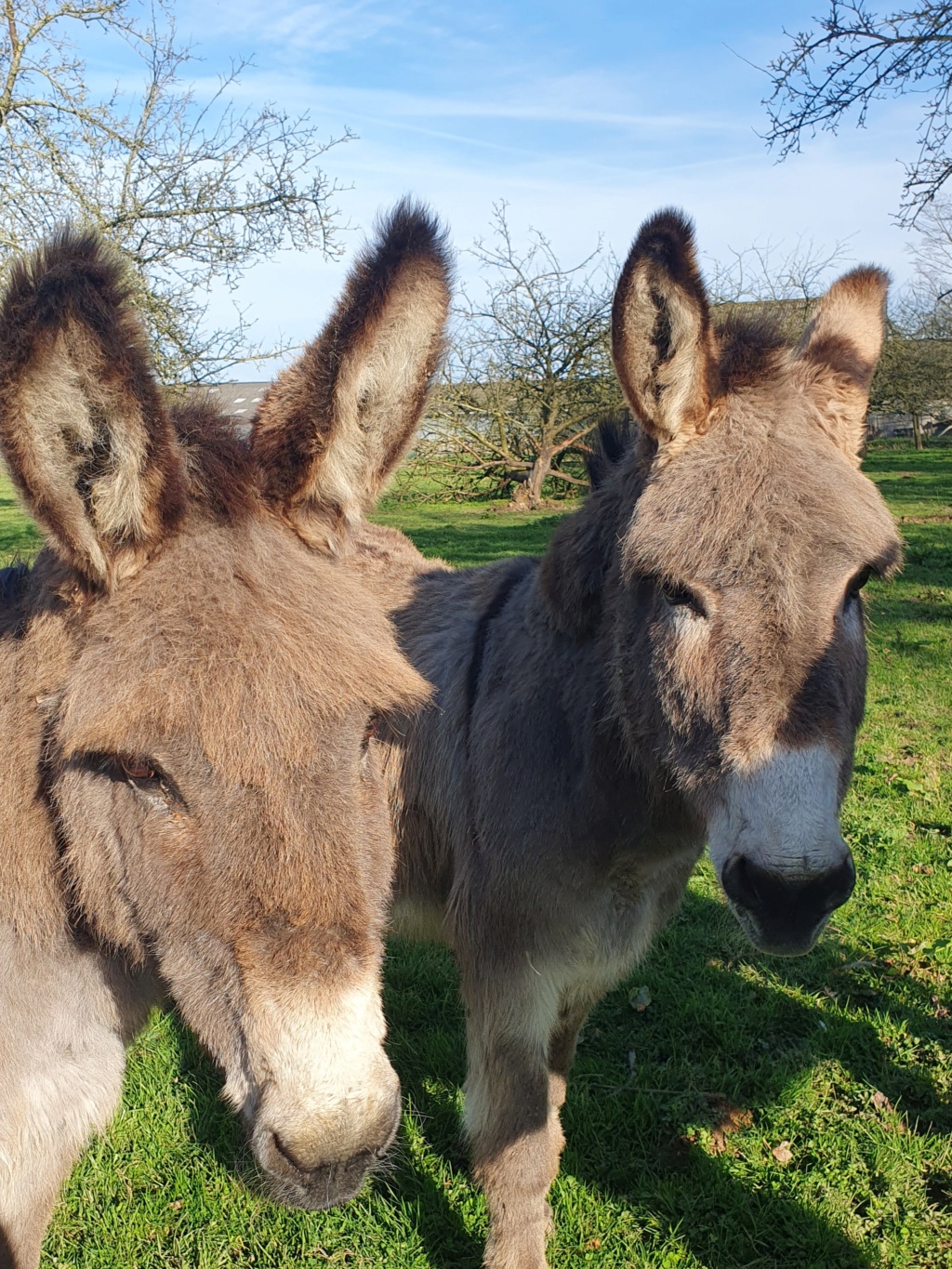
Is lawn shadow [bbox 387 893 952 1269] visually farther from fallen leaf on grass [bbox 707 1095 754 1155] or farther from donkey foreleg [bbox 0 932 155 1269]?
donkey foreleg [bbox 0 932 155 1269]

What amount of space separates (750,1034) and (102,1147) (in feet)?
9.60

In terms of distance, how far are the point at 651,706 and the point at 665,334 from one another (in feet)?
3.65

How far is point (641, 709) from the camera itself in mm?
2498

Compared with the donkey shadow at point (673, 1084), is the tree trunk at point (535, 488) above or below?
above

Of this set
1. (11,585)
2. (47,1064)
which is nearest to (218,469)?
(11,585)

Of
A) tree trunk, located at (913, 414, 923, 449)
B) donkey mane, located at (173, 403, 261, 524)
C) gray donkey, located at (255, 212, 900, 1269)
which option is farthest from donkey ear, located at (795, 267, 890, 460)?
tree trunk, located at (913, 414, 923, 449)

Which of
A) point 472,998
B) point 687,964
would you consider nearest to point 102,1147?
point 472,998

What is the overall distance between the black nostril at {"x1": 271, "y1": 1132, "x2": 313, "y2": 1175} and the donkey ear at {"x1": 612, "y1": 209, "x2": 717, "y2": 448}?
2009mm

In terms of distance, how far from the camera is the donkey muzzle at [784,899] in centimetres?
196

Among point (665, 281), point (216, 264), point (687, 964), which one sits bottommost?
point (687, 964)

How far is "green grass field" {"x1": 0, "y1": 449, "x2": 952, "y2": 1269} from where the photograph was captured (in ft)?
10.2

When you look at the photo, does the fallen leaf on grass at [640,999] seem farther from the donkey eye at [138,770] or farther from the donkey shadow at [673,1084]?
the donkey eye at [138,770]

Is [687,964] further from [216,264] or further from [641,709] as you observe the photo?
[216,264]

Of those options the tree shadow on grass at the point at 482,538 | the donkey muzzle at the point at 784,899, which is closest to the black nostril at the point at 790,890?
the donkey muzzle at the point at 784,899
